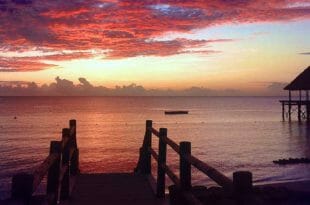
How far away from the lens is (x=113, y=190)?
8195 millimetres

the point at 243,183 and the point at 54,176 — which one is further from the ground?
the point at 243,183

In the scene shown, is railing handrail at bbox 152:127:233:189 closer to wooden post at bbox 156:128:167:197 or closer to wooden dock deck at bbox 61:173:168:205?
wooden post at bbox 156:128:167:197

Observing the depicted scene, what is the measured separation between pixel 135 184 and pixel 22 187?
5.84m

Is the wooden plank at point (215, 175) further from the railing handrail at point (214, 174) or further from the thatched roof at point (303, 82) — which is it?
the thatched roof at point (303, 82)

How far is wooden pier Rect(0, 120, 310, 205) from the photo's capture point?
10.8ft

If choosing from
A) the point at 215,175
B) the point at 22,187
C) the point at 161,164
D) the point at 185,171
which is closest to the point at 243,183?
the point at 215,175

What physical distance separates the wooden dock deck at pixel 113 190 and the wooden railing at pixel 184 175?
0.42m

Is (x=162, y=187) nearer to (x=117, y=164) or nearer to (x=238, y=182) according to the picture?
(x=238, y=182)

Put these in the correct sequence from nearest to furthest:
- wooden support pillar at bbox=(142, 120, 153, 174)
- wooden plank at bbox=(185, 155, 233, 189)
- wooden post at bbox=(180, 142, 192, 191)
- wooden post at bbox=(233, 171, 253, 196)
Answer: wooden post at bbox=(233, 171, 253, 196) → wooden plank at bbox=(185, 155, 233, 189) → wooden post at bbox=(180, 142, 192, 191) → wooden support pillar at bbox=(142, 120, 153, 174)

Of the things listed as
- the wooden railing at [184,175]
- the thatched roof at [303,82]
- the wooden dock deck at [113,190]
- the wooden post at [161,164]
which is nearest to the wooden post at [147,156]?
the wooden railing at [184,175]

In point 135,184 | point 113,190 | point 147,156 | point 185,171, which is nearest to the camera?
point 185,171

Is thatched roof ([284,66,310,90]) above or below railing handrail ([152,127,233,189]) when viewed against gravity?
above

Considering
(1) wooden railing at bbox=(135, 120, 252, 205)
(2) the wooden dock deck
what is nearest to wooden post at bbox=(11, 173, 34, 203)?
(1) wooden railing at bbox=(135, 120, 252, 205)

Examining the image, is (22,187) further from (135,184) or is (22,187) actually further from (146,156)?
(146,156)
